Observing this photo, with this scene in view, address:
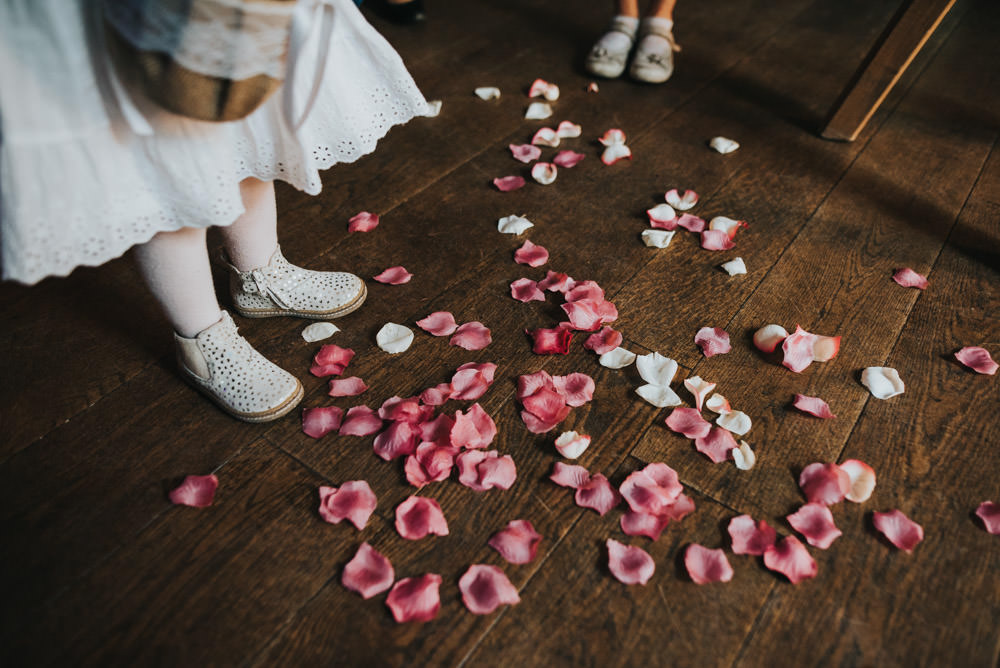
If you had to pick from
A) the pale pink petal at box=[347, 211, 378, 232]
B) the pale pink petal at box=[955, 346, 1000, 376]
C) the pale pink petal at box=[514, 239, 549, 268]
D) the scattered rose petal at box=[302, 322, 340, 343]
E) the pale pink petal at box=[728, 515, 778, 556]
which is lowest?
the pale pink petal at box=[347, 211, 378, 232]

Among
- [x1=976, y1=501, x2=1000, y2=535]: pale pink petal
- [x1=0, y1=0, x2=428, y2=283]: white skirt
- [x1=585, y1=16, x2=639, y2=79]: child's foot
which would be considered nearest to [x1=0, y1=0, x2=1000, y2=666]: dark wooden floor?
[x1=976, y1=501, x2=1000, y2=535]: pale pink petal

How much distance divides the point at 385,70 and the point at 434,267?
0.38m

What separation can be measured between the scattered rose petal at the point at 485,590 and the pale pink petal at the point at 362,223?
71 centimetres

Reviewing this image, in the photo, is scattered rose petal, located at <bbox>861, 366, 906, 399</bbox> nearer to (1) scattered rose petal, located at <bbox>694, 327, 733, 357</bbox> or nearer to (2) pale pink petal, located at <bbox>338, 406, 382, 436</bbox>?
(1) scattered rose petal, located at <bbox>694, 327, 733, 357</bbox>

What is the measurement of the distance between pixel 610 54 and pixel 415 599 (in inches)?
57.1

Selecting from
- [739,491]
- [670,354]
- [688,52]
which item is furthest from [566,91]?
[739,491]

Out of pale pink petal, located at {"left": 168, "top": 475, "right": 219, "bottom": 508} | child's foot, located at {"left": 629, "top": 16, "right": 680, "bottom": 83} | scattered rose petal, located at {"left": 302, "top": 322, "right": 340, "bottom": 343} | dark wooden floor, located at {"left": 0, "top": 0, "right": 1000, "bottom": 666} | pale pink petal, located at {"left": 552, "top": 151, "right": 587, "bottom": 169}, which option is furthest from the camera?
child's foot, located at {"left": 629, "top": 16, "right": 680, "bottom": 83}

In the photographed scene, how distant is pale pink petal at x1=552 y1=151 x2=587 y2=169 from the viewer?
1470 mm

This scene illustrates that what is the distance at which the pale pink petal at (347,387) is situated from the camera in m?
1.00

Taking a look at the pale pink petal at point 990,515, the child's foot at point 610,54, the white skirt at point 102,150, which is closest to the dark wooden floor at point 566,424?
the pale pink petal at point 990,515

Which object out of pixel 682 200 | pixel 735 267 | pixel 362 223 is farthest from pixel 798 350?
pixel 362 223

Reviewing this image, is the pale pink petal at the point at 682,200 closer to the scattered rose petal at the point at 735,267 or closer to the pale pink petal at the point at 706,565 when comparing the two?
the scattered rose petal at the point at 735,267

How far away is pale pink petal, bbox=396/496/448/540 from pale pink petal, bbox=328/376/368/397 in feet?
0.67

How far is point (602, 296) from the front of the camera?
116cm
